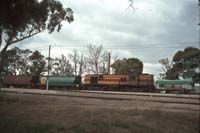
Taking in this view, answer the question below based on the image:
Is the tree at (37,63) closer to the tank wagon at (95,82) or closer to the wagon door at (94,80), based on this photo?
the tank wagon at (95,82)

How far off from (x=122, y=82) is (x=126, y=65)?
3550cm

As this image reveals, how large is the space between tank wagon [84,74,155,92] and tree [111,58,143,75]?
2918 centimetres

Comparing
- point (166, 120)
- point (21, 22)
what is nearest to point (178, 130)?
point (166, 120)

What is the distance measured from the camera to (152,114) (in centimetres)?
1548

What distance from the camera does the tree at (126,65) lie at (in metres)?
85.2

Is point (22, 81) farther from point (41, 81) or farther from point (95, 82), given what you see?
point (95, 82)

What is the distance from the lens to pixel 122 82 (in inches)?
2068

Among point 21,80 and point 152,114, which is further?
point 21,80

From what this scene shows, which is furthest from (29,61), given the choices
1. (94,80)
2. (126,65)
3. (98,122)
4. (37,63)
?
(98,122)

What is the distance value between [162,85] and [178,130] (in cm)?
4544

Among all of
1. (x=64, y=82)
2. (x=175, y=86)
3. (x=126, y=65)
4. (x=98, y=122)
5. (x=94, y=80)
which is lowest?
(x=98, y=122)

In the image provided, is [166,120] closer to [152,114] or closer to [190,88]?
[152,114]

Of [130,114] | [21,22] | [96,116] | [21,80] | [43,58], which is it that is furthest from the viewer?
[43,58]

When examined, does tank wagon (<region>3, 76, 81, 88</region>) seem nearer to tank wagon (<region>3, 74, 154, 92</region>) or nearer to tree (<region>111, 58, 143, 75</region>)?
tank wagon (<region>3, 74, 154, 92</region>)
